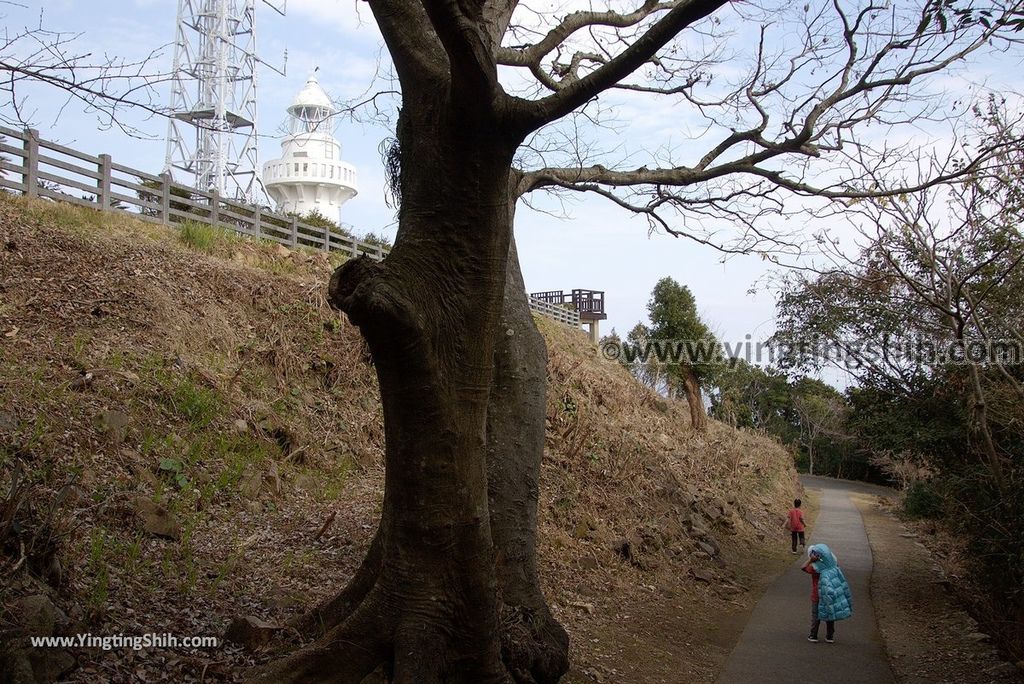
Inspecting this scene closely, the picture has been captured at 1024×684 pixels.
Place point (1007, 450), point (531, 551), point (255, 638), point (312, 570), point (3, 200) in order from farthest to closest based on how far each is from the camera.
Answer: point (3, 200), point (1007, 450), point (312, 570), point (531, 551), point (255, 638)

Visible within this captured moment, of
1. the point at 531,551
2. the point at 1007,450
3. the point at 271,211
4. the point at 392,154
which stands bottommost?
the point at 531,551

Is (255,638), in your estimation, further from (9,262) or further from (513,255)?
(9,262)

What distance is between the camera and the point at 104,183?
16.4 m

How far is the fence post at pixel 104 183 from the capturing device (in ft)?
53.4

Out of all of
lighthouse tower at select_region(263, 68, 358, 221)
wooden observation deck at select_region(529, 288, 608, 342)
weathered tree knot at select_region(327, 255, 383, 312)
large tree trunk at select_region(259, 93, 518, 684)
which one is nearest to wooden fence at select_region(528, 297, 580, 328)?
wooden observation deck at select_region(529, 288, 608, 342)

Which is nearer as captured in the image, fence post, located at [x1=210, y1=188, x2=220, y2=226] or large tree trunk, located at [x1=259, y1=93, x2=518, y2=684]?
large tree trunk, located at [x1=259, y1=93, x2=518, y2=684]

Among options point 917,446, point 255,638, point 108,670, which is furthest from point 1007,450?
point 108,670

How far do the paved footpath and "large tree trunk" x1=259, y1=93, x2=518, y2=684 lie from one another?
14.1 ft

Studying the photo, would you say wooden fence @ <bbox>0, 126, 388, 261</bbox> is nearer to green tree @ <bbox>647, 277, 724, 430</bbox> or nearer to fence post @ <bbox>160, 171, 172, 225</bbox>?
fence post @ <bbox>160, 171, 172, 225</bbox>

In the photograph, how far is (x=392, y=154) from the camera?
22.4ft

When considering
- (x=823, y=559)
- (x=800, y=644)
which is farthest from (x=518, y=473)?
(x=823, y=559)

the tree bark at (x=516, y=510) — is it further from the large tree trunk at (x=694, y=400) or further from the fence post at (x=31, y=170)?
the large tree trunk at (x=694, y=400)

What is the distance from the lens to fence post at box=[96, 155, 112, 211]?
1628 cm

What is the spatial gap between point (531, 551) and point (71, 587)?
136 inches
